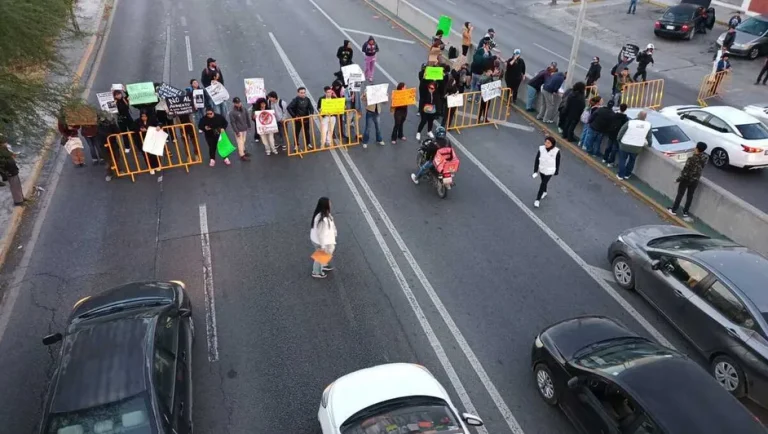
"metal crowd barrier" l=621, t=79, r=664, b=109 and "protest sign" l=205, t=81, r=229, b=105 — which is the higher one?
"protest sign" l=205, t=81, r=229, b=105

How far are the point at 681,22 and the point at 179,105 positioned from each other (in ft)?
80.1

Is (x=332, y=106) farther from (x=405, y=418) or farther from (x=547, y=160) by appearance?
(x=405, y=418)

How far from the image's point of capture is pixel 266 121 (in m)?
13.4

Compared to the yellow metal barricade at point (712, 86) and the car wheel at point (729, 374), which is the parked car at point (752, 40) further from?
the car wheel at point (729, 374)

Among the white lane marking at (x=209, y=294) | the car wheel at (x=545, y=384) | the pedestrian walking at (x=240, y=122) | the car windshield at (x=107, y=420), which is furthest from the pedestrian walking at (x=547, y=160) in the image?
the car windshield at (x=107, y=420)

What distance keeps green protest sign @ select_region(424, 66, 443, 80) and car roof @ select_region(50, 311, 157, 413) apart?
1025cm

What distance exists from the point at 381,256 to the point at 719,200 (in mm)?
7258

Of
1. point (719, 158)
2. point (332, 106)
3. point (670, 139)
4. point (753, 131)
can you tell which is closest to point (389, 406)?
point (332, 106)

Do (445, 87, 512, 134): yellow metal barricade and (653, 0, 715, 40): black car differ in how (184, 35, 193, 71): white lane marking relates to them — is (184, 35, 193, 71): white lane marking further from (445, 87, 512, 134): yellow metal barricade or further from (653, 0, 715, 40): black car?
(653, 0, 715, 40): black car

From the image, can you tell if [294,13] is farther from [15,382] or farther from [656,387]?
[656,387]

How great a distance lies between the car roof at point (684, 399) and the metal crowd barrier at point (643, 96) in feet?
42.3

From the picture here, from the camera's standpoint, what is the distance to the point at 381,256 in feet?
34.3

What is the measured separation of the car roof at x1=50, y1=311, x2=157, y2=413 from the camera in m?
6.04

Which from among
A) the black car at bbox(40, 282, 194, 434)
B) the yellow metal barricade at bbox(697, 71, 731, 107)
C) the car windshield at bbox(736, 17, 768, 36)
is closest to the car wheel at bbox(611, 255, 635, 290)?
the black car at bbox(40, 282, 194, 434)
